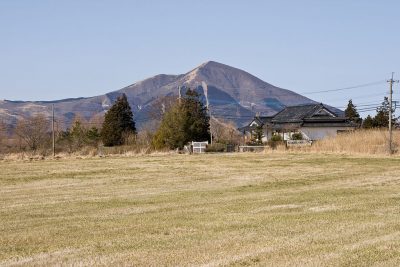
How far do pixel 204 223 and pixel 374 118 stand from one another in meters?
60.4

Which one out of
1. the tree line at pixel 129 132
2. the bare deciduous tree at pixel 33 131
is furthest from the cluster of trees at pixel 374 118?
the bare deciduous tree at pixel 33 131

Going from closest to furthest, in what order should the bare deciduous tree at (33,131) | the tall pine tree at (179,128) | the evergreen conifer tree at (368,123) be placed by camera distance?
the tall pine tree at (179,128), the bare deciduous tree at (33,131), the evergreen conifer tree at (368,123)

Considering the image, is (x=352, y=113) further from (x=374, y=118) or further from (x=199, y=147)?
(x=199, y=147)

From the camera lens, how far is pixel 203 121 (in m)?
58.8

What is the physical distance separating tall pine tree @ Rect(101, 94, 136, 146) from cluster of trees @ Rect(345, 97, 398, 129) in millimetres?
26360

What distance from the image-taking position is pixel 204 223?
414 inches

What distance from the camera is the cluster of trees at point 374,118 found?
218 ft

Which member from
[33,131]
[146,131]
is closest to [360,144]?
[146,131]

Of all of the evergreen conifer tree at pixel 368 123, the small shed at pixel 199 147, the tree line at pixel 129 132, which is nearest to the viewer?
the small shed at pixel 199 147

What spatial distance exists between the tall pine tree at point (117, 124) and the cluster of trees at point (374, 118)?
2636cm

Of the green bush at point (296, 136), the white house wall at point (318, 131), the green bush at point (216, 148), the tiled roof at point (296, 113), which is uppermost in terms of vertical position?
the tiled roof at point (296, 113)

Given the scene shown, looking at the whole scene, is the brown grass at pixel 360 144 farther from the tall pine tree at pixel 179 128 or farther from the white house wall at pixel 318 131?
the white house wall at pixel 318 131

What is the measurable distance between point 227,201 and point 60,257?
7.04 metres

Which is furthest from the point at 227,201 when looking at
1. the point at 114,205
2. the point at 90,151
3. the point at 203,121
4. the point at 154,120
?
the point at 154,120
